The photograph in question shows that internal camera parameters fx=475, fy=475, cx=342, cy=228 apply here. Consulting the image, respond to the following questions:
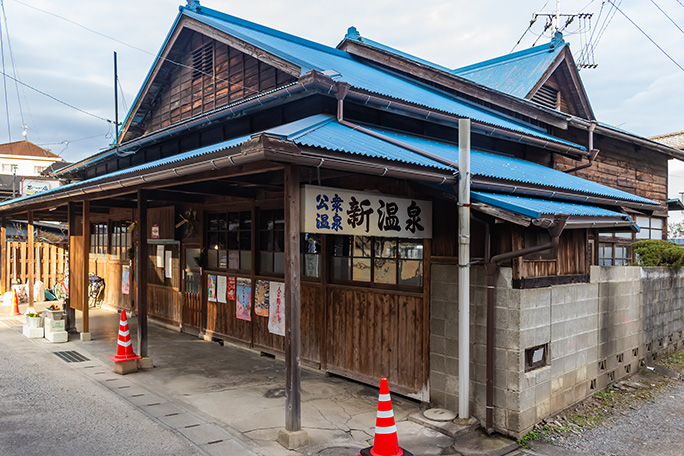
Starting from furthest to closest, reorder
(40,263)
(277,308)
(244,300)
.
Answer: (40,263) < (244,300) < (277,308)

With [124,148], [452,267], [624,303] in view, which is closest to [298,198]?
[452,267]

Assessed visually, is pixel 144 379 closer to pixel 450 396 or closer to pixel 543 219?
pixel 450 396

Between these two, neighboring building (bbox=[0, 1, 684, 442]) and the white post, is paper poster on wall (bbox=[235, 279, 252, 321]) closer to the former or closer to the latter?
neighboring building (bbox=[0, 1, 684, 442])

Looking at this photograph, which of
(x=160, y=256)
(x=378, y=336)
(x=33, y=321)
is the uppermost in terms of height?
(x=160, y=256)

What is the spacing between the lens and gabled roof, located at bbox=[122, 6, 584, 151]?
8.60 metres

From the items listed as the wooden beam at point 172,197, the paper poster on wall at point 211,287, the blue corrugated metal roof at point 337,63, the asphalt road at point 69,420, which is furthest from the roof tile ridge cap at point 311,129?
the paper poster on wall at point 211,287

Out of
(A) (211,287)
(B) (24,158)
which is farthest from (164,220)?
(B) (24,158)

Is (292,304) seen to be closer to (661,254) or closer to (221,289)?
(221,289)

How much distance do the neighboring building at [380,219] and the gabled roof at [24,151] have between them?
4821 cm

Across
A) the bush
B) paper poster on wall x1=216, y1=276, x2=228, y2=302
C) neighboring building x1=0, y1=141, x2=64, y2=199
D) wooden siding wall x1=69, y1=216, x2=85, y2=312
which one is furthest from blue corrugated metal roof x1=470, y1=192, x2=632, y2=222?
neighboring building x1=0, y1=141, x2=64, y2=199

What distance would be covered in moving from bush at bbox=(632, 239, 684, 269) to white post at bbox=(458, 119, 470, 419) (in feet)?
23.9

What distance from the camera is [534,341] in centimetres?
638

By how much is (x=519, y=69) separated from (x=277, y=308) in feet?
34.6

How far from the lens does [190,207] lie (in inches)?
474
